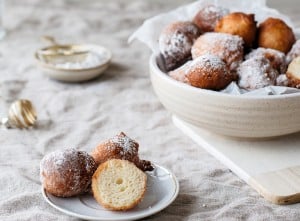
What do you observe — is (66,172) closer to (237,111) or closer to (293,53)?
(237,111)

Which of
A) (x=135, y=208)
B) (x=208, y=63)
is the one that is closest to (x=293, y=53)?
(x=208, y=63)

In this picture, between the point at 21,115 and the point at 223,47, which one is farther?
the point at 21,115

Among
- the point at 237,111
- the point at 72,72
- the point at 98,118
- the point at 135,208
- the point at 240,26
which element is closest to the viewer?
the point at 135,208

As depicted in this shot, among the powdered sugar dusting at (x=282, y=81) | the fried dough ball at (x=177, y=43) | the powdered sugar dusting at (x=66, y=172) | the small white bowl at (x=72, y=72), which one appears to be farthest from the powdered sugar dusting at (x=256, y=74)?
the small white bowl at (x=72, y=72)

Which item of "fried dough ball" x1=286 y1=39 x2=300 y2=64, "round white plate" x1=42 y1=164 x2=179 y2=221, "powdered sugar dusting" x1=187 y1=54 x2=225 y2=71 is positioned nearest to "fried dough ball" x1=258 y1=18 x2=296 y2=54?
"fried dough ball" x1=286 y1=39 x2=300 y2=64

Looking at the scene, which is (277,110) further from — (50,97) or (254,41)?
(50,97)

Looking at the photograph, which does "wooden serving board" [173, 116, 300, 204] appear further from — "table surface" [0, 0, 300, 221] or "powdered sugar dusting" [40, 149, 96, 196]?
"powdered sugar dusting" [40, 149, 96, 196]

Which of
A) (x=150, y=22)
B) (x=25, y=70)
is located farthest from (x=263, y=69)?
(x=25, y=70)
